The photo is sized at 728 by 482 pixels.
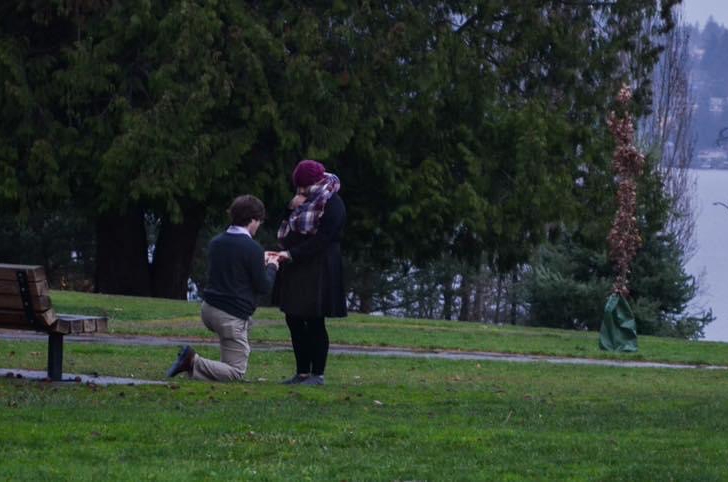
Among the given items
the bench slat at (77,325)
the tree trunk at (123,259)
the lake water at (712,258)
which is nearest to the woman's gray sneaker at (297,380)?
the bench slat at (77,325)

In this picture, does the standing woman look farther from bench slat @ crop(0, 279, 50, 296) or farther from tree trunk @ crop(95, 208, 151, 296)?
tree trunk @ crop(95, 208, 151, 296)

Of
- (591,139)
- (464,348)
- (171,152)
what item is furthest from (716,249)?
(464,348)

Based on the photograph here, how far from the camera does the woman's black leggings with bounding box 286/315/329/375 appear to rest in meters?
11.7

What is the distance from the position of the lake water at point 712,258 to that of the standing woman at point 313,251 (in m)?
27.4

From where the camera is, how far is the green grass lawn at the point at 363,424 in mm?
7648

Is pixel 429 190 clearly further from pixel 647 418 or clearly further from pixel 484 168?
pixel 647 418

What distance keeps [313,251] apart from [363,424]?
7.42 feet

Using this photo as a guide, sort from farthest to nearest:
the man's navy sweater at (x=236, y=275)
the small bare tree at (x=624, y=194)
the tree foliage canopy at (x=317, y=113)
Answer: the tree foliage canopy at (x=317, y=113) → the small bare tree at (x=624, y=194) → the man's navy sweater at (x=236, y=275)

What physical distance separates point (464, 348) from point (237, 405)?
343 inches

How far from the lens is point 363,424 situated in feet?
30.5

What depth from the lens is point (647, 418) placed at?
400 inches

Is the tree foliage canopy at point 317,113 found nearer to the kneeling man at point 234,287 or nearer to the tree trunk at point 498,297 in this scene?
the kneeling man at point 234,287

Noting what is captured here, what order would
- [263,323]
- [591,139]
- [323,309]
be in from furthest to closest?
[591,139], [263,323], [323,309]

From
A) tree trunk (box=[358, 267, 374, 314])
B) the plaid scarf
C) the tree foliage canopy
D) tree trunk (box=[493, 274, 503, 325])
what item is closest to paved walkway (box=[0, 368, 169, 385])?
the plaid scarf
